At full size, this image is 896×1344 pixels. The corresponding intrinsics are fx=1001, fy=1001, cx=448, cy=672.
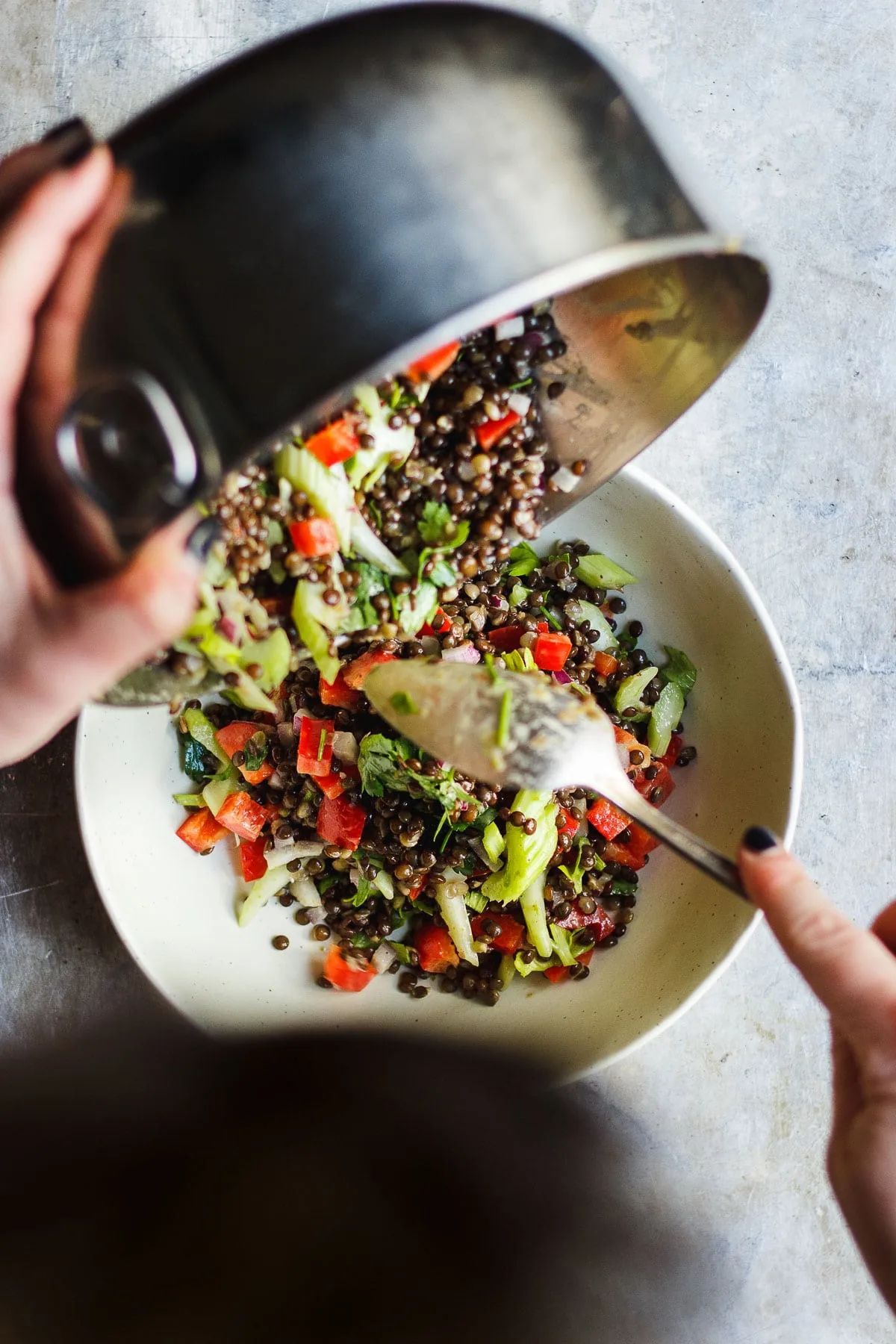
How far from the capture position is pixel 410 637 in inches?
81.1

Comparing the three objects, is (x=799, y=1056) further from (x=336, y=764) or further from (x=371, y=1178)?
(x=336, y=764)

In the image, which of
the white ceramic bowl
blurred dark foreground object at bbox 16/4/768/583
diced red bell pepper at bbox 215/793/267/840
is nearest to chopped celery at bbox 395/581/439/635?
the white ceramic bowl

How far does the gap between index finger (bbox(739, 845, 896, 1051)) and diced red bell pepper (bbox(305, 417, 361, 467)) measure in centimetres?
95

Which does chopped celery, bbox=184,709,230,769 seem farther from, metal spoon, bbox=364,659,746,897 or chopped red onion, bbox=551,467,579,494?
chopped red onion, bbox=551,467,579,494

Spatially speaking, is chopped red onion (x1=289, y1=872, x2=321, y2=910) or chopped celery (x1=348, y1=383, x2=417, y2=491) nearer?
chopped celery (x1=348, y1=383, x2=417, y2=491)

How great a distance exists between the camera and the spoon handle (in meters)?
1.52

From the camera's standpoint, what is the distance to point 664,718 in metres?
2.22

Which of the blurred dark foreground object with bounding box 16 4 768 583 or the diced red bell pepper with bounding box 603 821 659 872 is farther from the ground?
the blurred dark foreground object with bounding box 16 4 768 583

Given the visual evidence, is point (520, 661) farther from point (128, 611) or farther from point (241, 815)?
point (128, 611)

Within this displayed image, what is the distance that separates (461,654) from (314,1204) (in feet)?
4.21

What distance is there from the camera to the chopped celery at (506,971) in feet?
7.34

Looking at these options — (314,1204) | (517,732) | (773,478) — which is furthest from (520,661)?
(314,1204)

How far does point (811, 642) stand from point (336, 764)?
1.20 m

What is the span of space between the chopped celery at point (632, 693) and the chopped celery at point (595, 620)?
90mm
